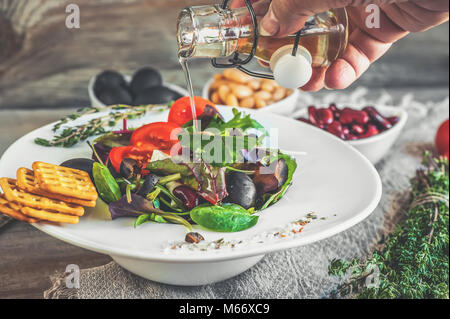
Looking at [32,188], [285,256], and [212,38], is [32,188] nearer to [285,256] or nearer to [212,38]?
[212,38]

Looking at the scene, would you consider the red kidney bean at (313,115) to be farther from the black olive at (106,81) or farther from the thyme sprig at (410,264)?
the black olive at (106,81)

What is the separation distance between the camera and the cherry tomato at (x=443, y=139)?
1789 millimetres

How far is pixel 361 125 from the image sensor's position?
1.67m

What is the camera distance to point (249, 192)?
43.8 inches

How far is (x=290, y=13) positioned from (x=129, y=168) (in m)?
0.50

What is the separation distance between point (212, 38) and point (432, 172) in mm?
919

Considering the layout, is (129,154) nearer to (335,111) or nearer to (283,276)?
(283,276)

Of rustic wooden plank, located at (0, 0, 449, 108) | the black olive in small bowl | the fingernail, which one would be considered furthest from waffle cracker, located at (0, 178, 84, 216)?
rustic wooden plank, located at (0, 0, 449, 108)

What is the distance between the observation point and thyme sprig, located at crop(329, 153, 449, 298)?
1119 millimetres

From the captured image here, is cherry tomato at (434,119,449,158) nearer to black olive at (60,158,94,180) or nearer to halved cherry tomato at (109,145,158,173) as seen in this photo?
halved cherry tomato at (109,145,158,173)

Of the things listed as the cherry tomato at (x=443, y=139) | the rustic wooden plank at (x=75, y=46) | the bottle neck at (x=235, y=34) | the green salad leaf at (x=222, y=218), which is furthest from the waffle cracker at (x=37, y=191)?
the rustic wooden plank at (x=75, y=46)

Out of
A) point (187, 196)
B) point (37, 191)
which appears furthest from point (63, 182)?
point (187, 196)

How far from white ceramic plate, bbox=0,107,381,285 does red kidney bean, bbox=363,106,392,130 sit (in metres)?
0.35

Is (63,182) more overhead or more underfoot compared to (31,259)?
more overhead
